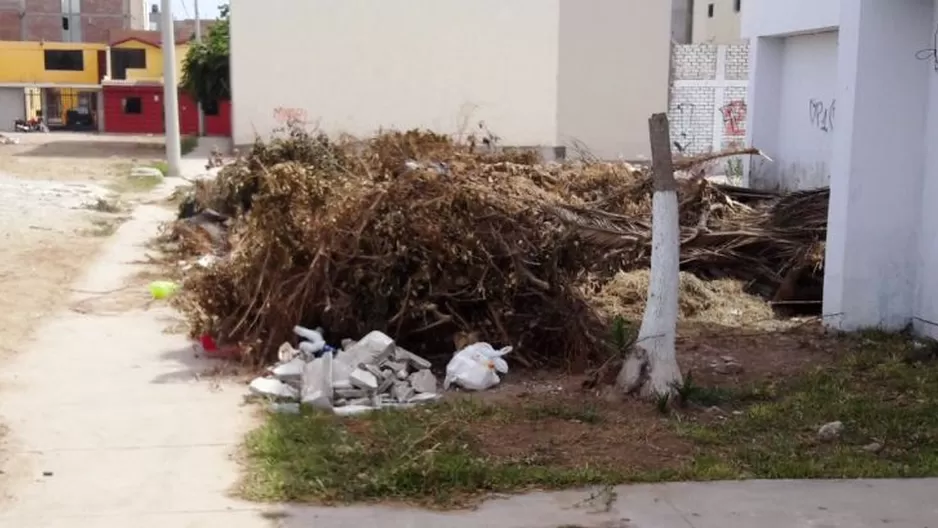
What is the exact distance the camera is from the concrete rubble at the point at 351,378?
7.57m

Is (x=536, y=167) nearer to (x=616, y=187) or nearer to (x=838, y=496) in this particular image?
(x=616, y=187)

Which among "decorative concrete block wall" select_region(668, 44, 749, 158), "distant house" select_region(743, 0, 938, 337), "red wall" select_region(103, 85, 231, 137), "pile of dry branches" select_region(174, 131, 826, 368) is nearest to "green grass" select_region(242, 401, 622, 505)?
"pile of dry branches" select_region(174, 131, 826, 368)

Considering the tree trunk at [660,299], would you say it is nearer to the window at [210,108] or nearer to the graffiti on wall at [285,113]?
the graffiti on wall at [285,113]

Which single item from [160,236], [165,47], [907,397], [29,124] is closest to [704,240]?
[907,397]

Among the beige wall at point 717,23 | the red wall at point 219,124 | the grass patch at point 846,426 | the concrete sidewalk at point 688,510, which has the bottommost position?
the concrete sidewalk at point 688,510

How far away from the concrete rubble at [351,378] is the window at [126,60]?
60420 millimetres

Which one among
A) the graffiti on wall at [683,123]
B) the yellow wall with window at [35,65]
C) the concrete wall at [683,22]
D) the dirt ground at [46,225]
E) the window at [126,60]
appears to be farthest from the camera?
the yellow wall with window at [35,65]

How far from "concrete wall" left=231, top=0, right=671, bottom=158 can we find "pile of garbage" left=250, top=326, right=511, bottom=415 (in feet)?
86.1

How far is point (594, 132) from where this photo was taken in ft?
121

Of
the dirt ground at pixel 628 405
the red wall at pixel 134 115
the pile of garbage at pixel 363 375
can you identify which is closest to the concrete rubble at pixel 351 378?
the pile of garbage at pixel 363 375

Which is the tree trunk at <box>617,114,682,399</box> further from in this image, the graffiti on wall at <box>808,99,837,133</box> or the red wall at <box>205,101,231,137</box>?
the red wall at <box>205,101,231,137</box>

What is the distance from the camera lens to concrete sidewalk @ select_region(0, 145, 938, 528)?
5.54 metres

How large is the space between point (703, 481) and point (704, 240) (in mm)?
5866

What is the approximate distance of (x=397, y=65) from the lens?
3534cm
